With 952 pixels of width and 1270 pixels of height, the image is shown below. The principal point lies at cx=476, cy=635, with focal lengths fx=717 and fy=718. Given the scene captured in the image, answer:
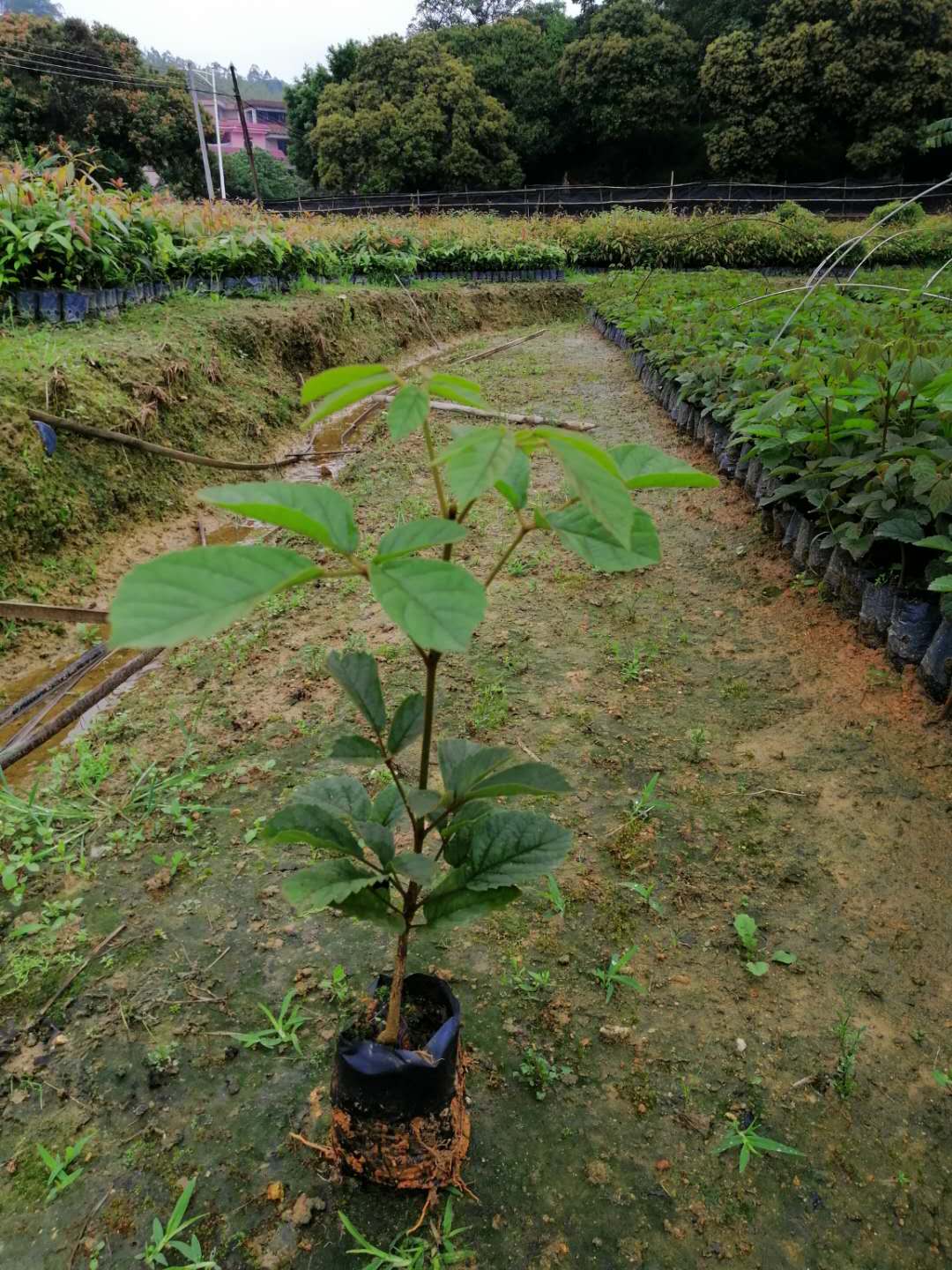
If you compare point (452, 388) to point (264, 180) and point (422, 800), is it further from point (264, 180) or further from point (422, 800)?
point (264, 180)

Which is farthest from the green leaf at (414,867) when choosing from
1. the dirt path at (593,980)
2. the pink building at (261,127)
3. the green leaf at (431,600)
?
the pink building at (261,127)

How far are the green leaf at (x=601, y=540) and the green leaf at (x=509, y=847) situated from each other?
0.44m

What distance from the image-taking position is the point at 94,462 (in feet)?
14.6

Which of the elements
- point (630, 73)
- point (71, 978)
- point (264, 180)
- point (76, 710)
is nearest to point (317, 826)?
point (71, 978)

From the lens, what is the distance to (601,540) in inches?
32.4

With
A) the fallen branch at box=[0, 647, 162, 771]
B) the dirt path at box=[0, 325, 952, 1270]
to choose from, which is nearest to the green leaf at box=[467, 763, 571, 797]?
the dirt path at box=[0, 325, 952, 1270]

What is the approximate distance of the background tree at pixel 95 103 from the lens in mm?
22797

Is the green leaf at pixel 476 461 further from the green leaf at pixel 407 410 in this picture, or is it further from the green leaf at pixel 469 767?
the green leaf at pixel 469 767

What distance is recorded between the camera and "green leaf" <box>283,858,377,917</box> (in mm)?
982

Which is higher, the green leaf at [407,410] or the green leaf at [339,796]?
the green leaf at [407,410]

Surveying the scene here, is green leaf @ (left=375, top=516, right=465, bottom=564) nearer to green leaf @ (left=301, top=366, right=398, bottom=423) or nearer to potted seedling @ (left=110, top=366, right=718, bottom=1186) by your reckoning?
potted seedling @ (left=110, top=366, right=718, bottom=1186)

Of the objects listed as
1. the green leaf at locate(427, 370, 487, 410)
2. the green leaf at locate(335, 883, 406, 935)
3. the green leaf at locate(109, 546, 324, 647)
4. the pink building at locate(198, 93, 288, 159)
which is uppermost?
the pink building at locate(198, 93, 288, 159)

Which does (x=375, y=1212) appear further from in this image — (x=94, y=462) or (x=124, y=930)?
(x=94, y=462)

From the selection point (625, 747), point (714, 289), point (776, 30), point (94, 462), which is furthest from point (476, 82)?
point (625, 747)
